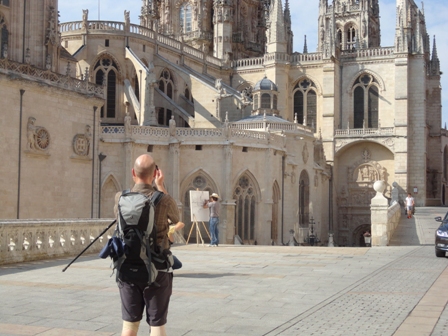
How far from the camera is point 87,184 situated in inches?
1110

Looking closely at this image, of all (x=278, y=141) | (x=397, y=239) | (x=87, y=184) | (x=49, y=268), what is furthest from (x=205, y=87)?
(x=49, y=268)

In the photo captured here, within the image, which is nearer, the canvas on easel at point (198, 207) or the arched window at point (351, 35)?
the canvas on easel at point (198, 207)

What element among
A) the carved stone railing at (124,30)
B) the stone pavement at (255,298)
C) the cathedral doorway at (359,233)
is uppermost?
the carved stone railing at (124,30)

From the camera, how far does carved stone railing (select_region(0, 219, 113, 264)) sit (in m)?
13.8

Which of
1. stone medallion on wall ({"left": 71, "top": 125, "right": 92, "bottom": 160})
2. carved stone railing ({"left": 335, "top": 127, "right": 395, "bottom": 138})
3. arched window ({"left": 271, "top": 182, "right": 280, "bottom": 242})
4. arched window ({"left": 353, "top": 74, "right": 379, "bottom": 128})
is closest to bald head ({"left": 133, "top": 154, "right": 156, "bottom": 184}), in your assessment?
stone medallion on wall ({"left": 71, "top": 125, "right": 92, "bottom": 160})

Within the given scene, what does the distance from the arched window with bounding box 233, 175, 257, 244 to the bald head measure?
97.4 ft

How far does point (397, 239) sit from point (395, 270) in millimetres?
10314

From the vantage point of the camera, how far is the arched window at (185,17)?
5909 centimetres

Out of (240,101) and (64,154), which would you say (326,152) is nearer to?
(240,101)

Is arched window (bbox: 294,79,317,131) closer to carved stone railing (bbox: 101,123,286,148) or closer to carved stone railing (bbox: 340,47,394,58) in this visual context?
carved stone railing (bbox: 340,47,394,58)

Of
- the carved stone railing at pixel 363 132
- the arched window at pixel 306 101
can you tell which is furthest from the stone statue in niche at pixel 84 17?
the carved stone railing at pixel 363 132

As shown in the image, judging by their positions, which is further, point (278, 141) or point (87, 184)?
point (278, 141)

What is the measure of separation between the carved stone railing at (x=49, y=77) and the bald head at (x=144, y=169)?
19629 millimetres

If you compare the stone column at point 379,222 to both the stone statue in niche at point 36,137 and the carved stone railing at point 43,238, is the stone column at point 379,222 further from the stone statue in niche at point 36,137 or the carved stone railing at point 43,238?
the stone statue in niche at point 36,137
